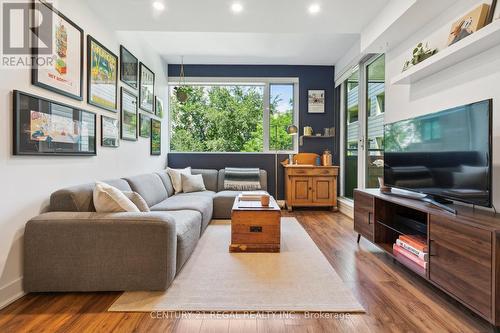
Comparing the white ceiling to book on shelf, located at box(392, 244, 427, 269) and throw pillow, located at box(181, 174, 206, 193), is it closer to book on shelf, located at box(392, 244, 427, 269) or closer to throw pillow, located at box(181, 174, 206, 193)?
throw pillow, located at box(181, 174, 206, 193)

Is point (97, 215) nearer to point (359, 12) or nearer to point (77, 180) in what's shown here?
point (77, 180)

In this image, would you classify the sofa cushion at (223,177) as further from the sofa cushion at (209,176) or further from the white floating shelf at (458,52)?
the white floating shelf at (458,52)

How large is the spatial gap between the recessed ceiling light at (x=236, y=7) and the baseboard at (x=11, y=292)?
2.98 metres

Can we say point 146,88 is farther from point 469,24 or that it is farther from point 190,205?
point 469,24

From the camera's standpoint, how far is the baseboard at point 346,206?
4.36 meters

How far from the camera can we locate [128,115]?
3.50 metres

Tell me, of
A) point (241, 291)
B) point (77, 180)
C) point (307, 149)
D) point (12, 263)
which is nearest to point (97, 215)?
point (12, 263)

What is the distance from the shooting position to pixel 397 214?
8.55 feet

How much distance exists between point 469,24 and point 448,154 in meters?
0.99

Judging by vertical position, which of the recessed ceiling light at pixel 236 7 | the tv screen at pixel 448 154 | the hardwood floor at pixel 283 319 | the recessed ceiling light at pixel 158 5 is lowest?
the hardwood floor at pixel 283 319

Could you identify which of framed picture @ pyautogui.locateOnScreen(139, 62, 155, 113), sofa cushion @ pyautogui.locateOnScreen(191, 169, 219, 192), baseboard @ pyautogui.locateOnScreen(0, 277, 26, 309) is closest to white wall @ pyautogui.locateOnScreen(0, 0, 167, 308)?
baseboard @ pyautogui.locateOnScreen(0, 277, 26, 309)

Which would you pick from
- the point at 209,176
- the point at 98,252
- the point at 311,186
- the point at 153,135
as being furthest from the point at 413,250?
the point at 153,135

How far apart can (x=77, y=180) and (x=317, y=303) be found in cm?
231

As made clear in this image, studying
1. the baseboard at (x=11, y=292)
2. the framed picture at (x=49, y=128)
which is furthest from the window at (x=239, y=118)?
the baseboard at (x=11, y=292)
